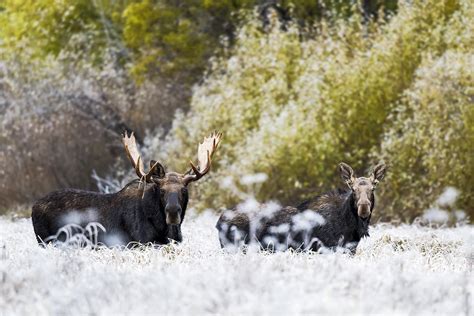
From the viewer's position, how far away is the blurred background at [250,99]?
58.0 feet

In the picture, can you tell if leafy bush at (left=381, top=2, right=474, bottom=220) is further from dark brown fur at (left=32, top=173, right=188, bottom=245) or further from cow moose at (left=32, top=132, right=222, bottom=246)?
dark brown fur at (left=32, top=173, right=188, bottom=245)

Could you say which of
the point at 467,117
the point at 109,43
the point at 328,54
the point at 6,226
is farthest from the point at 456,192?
the point at 109,43

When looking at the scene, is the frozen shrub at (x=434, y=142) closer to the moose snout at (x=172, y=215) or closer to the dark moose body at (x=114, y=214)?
the dark moose body at (x=114, y=214)

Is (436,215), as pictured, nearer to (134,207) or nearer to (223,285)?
(134,207)

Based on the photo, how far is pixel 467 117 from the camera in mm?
17219

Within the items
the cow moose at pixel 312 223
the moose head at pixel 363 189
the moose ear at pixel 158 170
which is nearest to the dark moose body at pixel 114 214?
the moose ear at pixel 158 170

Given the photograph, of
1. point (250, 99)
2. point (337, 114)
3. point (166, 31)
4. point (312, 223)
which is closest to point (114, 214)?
point (312, 223)

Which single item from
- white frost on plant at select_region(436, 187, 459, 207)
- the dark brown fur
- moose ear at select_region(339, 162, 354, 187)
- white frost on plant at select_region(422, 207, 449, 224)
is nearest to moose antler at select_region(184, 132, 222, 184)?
the dark brown fur

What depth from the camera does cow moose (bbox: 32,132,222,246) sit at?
9898 millimetres

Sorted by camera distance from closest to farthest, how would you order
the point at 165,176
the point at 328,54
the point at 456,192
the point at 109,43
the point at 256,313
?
the point at 256,313
the point at 165,176
the point at 456,192
the point at 328,54
the point at 109,43

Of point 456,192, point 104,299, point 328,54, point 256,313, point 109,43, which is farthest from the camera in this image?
point 109,43

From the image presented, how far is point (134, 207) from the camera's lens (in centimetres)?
1027

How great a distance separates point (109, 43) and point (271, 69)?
8.15 meters

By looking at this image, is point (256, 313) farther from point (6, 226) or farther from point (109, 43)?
point (109, 43)
